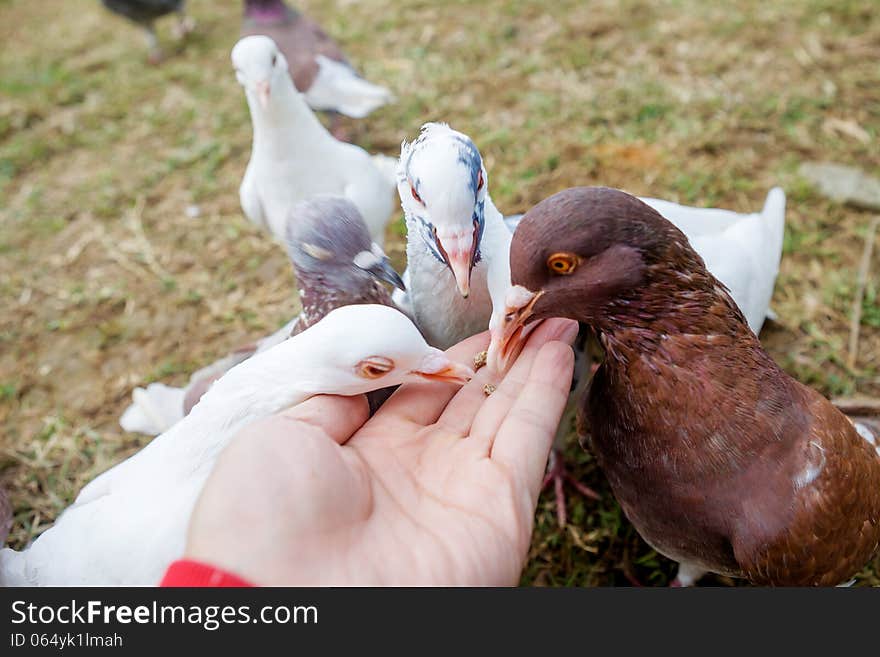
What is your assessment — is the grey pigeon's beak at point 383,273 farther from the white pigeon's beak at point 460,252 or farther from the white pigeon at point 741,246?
the white pigeon at point 741,246

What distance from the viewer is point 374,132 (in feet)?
19.6

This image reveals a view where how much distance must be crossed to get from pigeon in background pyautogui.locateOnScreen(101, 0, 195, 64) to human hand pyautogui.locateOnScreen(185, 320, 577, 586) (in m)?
6.49

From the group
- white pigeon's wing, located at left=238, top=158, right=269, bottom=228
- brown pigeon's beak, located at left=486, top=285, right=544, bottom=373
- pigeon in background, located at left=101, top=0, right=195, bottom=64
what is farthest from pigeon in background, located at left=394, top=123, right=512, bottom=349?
pigeon in background, located at left=101, top=0, right=195, bottom=64

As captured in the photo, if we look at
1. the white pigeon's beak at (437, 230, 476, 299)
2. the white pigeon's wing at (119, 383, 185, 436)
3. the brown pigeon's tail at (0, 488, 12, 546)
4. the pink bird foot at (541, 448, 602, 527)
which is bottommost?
the brown pigeon's tail at (0, 488, 12, 546)

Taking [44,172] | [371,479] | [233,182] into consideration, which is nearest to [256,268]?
[233,182]

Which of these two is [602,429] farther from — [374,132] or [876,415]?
[374,132]

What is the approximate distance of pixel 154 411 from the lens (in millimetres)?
3516

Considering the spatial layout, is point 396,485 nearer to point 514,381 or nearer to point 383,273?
point 514,381

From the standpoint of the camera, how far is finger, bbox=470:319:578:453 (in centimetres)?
239

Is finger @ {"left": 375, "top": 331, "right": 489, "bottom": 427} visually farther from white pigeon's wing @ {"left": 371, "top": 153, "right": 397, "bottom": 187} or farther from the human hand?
white pigeon's wing @ {"left": 371, "top": 153, "right": 397, "bottom": 187}

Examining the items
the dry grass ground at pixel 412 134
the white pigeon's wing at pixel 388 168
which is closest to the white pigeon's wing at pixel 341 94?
the dry grass ground at pixel 412 134

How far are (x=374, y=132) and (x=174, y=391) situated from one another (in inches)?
122

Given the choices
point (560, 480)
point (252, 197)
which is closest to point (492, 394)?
point (560, 480)

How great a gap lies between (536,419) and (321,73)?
408 centimetres
